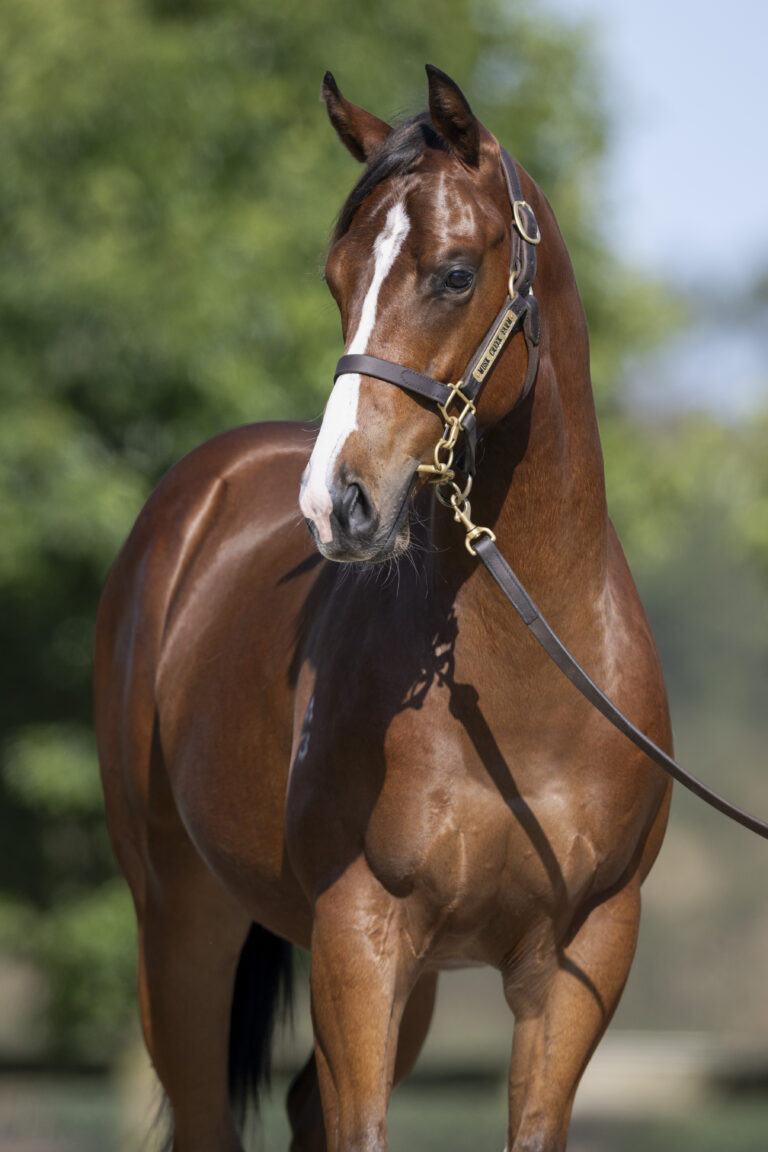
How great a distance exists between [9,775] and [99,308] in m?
2.74

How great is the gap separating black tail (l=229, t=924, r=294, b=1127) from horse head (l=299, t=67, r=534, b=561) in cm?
202

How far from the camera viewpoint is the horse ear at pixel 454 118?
247cm

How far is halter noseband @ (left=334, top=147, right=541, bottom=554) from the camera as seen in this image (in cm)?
239

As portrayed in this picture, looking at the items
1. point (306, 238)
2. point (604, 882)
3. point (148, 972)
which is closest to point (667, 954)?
point (306, 238)

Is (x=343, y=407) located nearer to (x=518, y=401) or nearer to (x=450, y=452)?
(x=450, y=452)

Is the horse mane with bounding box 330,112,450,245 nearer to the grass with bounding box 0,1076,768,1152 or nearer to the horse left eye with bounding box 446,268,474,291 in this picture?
the horse left eye with bounding box 446,268,474,291

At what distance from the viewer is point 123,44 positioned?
887 cm

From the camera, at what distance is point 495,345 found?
2490 mm

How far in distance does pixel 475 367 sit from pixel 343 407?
26cm

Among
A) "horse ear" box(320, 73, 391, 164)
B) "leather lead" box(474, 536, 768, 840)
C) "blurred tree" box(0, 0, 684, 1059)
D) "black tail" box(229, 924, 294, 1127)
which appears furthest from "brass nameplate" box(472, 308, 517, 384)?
"blurred tree" box(0, 0, 684, 1059)

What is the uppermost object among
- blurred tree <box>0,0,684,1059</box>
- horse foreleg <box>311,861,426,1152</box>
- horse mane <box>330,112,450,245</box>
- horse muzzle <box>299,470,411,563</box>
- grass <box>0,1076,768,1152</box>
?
blurred tree <box>0,0,684,1059</box>

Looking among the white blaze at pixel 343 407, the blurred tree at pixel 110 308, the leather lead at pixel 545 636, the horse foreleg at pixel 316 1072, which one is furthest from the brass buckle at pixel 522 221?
the blurred tree at pixel 110 308

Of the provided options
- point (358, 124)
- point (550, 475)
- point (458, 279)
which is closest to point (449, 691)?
point (550, 475)

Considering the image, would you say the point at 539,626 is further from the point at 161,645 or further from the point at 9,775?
the point at 9,775
